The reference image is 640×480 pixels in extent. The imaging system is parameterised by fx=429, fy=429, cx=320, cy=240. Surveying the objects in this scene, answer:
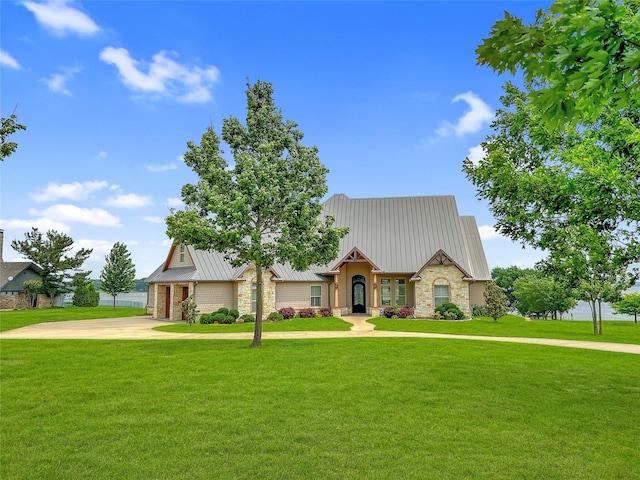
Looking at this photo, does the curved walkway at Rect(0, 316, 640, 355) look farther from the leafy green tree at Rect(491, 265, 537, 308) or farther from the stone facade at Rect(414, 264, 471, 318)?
the leafy green tree at Rect(491, 265, 537, 308)

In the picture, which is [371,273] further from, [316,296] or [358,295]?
[316,296]

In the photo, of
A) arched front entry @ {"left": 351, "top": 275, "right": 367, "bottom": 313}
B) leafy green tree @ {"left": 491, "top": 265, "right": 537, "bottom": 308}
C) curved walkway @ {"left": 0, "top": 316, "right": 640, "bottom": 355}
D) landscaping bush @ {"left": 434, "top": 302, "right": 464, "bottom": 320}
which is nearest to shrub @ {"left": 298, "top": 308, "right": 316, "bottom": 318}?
arched front entry @ {"left": 351, "top": 275, "right": 367, "bottom": 313}

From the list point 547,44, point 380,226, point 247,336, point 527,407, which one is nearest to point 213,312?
point 247,336

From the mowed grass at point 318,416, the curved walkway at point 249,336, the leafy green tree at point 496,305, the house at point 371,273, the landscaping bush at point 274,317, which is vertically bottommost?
the mowed grass at point 318,416

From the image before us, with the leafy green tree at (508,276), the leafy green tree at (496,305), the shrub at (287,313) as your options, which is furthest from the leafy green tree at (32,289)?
the leafy green tree at (508,276)

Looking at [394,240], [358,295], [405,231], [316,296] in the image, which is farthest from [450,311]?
[316,296]

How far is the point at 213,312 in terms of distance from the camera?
29906mm

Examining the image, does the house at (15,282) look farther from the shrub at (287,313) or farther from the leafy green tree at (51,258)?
the shrub at (287,313)

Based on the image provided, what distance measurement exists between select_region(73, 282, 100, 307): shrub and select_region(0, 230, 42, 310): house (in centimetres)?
451

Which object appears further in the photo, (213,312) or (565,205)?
(213,312)

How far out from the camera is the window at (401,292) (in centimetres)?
3506

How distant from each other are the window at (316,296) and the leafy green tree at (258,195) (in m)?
16.1

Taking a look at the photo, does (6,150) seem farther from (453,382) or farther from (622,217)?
(622,217)

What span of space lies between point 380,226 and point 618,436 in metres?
31.7
